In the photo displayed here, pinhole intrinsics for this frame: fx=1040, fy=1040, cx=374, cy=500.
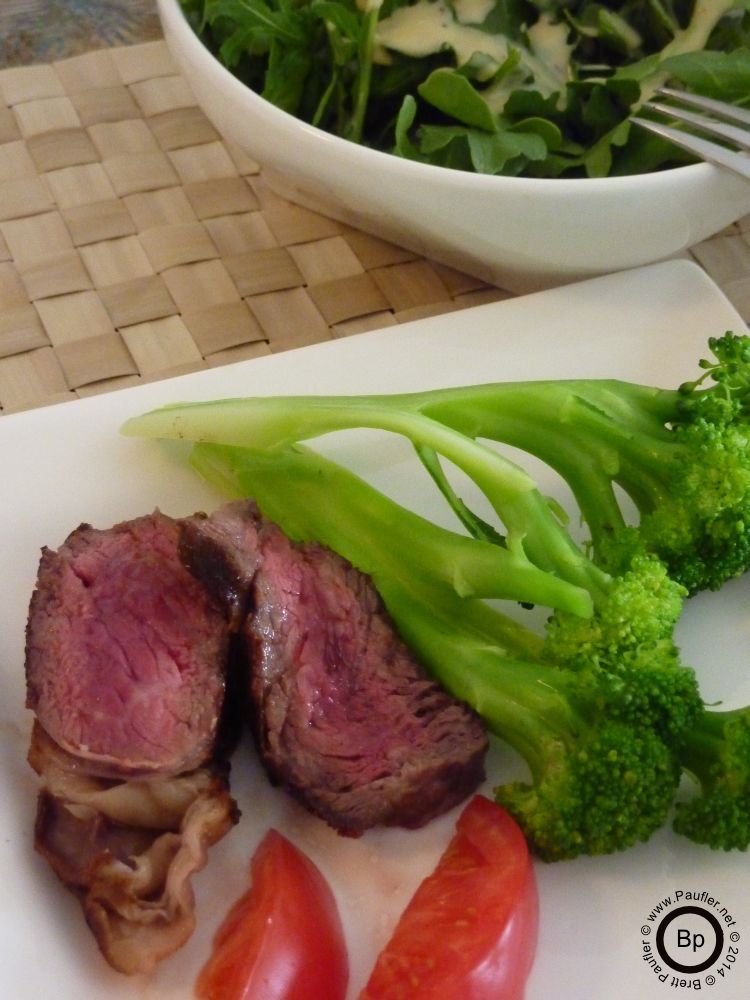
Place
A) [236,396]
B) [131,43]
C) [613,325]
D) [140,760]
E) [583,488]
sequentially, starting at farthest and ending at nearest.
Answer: [131,43], [613,325], [236,396], [583,488], [140,760]

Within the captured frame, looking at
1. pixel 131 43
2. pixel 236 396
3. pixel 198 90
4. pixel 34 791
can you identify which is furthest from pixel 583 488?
pixel 131 43

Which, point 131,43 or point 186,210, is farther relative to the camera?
point 131,43

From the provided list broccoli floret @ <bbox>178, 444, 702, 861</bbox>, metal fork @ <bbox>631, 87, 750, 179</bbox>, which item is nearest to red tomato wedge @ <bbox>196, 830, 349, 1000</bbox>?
broccoli floret @ <bbox>178, 444, 702, 861</bbox>

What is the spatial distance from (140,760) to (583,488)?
83 cm

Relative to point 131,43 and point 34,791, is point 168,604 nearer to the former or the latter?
point 34,791

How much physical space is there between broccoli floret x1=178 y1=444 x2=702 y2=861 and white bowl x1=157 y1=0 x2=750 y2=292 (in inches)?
22.8

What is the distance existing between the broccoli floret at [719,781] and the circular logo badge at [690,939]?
101mm

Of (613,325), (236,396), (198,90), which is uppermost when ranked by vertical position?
(198,90)

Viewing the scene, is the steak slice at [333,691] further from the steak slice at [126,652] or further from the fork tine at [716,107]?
the fork tine at [716,107]

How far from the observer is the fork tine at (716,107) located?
205cm

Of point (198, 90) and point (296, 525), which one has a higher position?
point (198, 90)

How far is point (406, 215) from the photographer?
206cm

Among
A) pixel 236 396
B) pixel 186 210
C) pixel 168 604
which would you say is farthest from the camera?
pixel 186 210

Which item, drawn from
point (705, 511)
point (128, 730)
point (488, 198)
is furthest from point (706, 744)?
point (488, 198)
